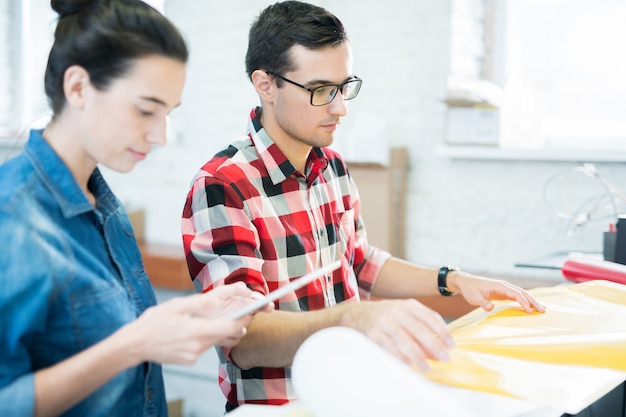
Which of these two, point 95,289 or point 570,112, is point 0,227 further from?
point 570,112

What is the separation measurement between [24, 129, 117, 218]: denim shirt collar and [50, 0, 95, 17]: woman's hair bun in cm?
19

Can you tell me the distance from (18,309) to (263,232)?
63cm

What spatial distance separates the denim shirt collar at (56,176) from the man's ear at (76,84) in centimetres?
9

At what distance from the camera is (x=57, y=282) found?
971 mm

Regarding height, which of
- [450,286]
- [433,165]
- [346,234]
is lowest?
[450,286]

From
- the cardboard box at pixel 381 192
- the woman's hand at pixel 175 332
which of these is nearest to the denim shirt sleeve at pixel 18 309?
the woman's hand at pixel 175 332

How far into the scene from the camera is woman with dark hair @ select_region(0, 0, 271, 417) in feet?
3.03

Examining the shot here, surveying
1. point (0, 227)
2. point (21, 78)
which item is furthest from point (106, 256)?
point (21, 78)

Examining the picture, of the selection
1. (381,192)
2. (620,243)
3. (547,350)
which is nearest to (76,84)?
(547,350)

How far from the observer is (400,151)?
300 centimetres

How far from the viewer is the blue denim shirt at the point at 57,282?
925mm

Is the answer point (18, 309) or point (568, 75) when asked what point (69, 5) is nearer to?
point (18, 309)

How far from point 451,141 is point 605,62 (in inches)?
27.0

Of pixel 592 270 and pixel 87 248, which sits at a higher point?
pixel 87 248
